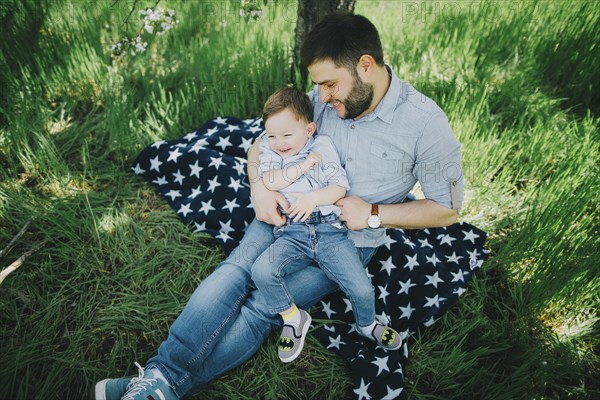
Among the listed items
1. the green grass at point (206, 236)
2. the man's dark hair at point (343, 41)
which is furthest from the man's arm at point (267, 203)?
the man's dark hair at point (343, 41)

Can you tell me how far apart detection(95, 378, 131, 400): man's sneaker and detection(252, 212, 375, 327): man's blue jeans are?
0.68 metres

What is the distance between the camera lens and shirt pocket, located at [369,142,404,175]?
1.67m

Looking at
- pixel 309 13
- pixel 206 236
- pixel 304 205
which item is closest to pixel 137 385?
pixel 206 236

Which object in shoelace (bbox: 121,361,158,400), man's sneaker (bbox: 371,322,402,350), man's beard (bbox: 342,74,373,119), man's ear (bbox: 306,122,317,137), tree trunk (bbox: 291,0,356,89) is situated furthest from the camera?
tree trunk (bbox: 291,0,356,89)

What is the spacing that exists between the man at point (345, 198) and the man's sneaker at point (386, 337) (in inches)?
11.4

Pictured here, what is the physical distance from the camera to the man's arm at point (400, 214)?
65.1 inches

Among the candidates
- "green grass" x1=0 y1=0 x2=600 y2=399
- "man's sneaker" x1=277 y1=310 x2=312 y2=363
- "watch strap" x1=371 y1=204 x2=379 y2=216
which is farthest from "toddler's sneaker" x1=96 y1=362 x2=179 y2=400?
"watch strap" x1=371 y1=204 x2=379 y2=216

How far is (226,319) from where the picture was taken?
1.59 m

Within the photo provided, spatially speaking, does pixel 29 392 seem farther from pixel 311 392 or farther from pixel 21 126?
pixel 21 126

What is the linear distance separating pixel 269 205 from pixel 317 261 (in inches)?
14.0

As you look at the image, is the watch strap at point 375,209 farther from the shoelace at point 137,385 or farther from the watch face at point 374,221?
the shoelace at point 137,385

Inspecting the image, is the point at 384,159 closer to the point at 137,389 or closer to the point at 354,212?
the point at 354,212

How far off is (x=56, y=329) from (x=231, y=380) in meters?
0.89

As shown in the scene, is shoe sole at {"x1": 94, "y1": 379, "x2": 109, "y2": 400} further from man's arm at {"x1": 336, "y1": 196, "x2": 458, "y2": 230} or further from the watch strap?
the watch strap
